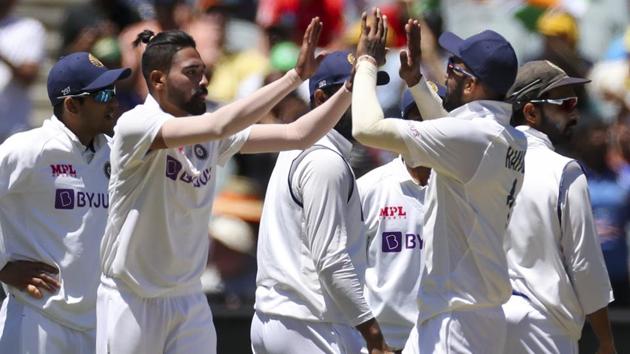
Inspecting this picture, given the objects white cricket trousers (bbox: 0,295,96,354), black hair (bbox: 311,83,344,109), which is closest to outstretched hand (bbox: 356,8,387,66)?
black hair (bbox: 311,83,344,109)

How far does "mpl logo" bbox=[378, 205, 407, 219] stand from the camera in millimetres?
8484

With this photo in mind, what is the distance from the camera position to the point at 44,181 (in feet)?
26.4

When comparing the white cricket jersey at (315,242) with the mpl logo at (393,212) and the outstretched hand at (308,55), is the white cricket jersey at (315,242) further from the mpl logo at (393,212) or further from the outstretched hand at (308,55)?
the mpl logo at (393,212)

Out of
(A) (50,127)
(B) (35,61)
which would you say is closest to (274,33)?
(B) (35,61)

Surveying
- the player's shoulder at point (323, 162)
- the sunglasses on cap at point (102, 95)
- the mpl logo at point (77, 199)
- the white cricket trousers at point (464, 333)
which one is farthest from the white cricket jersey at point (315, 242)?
the sunglasses on cap at point (102, 95)

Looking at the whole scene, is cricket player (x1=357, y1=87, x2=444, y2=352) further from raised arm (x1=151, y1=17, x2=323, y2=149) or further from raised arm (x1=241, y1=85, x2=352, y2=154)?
raised arm (x1=151, y1=17, x2=323, y2=149)

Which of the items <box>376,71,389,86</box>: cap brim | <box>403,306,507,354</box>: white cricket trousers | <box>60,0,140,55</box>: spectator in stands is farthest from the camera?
<box>60,0,140,55</box>: spectator in stands

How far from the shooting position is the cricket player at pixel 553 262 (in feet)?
25.6

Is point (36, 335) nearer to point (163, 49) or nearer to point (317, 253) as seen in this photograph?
point (317, 253)

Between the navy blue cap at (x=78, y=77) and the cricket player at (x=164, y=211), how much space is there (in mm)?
648

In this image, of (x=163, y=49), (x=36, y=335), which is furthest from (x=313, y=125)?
(x=36, y=335)

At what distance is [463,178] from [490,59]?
552 millimetres

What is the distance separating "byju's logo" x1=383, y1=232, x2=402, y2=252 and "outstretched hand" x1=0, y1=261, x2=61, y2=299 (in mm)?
1722

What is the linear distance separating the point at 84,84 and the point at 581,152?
4.84 m
